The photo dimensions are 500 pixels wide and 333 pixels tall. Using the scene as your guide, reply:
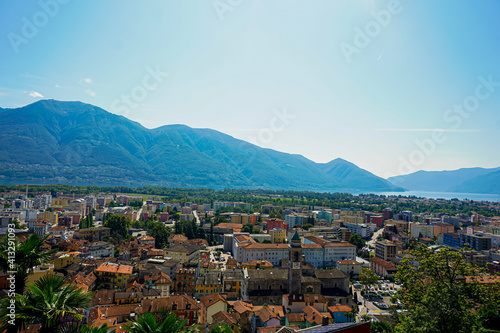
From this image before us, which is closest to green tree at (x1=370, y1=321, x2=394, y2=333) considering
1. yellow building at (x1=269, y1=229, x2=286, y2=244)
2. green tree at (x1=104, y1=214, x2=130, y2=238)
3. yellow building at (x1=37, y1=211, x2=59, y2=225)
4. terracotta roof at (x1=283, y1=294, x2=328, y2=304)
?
terracotta roof at (x1=283, y1=294, x2=328, y2=304)

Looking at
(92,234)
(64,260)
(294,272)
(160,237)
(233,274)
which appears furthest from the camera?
(92,234)

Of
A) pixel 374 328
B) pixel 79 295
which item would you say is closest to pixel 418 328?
pixel 79 295

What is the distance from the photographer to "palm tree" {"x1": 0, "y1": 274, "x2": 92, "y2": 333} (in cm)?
394

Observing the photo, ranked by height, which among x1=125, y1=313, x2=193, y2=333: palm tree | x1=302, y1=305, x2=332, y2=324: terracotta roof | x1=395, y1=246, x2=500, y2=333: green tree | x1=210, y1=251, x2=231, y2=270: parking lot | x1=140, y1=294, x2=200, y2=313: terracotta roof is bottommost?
x1=210, y1=251, x2=231, y2=270: parking lot

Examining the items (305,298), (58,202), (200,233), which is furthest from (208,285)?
(58,202)

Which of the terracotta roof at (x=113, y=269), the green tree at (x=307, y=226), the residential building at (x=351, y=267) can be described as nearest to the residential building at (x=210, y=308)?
the terracotta roof at (x=113, y=269)

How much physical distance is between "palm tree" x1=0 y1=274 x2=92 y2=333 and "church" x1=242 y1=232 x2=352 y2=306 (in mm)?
19503

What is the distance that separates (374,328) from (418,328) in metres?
10.6

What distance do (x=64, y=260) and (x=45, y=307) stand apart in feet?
91.0

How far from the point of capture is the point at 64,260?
2695 centimetres

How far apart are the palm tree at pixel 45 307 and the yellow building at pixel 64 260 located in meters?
27.0

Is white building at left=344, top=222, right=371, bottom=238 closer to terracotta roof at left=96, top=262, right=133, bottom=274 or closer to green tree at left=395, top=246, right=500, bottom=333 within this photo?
terracotta roof at left=96, top=262, right=133, bottom=274

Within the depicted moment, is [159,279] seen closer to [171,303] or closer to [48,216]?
[171,303]

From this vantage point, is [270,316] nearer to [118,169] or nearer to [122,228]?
[122,228]
